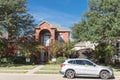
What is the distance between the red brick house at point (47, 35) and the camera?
52.8m

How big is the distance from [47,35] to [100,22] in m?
22.0

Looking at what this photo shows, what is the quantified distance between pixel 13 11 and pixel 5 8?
1.61 m

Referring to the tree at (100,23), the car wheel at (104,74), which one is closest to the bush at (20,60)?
the tree at (100,23)

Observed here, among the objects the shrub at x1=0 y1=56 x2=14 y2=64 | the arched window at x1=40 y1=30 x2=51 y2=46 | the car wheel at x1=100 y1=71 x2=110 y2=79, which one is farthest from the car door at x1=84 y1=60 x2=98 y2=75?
the arched window at x1=40 y1=30 x2=51 y2=46

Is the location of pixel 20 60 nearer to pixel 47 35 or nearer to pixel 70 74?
pixel 47 35

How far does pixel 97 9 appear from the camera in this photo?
36.9 m

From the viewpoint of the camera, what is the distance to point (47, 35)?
53.8 m

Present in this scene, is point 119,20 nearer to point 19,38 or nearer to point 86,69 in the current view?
point 86,69

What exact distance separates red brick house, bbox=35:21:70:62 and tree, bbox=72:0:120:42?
1446cm

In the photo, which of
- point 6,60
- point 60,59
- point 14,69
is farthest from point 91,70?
point 6,60

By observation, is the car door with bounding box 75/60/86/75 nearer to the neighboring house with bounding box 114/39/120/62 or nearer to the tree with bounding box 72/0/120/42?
the tree with bounding box 72/0/120/42

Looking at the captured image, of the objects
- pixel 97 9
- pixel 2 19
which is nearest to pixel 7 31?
pixel 2 19

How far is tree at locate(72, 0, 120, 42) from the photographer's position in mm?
32500

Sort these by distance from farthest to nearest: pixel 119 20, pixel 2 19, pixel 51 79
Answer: pixel 2 19 < pixel 119 20 < pixel 51 79
